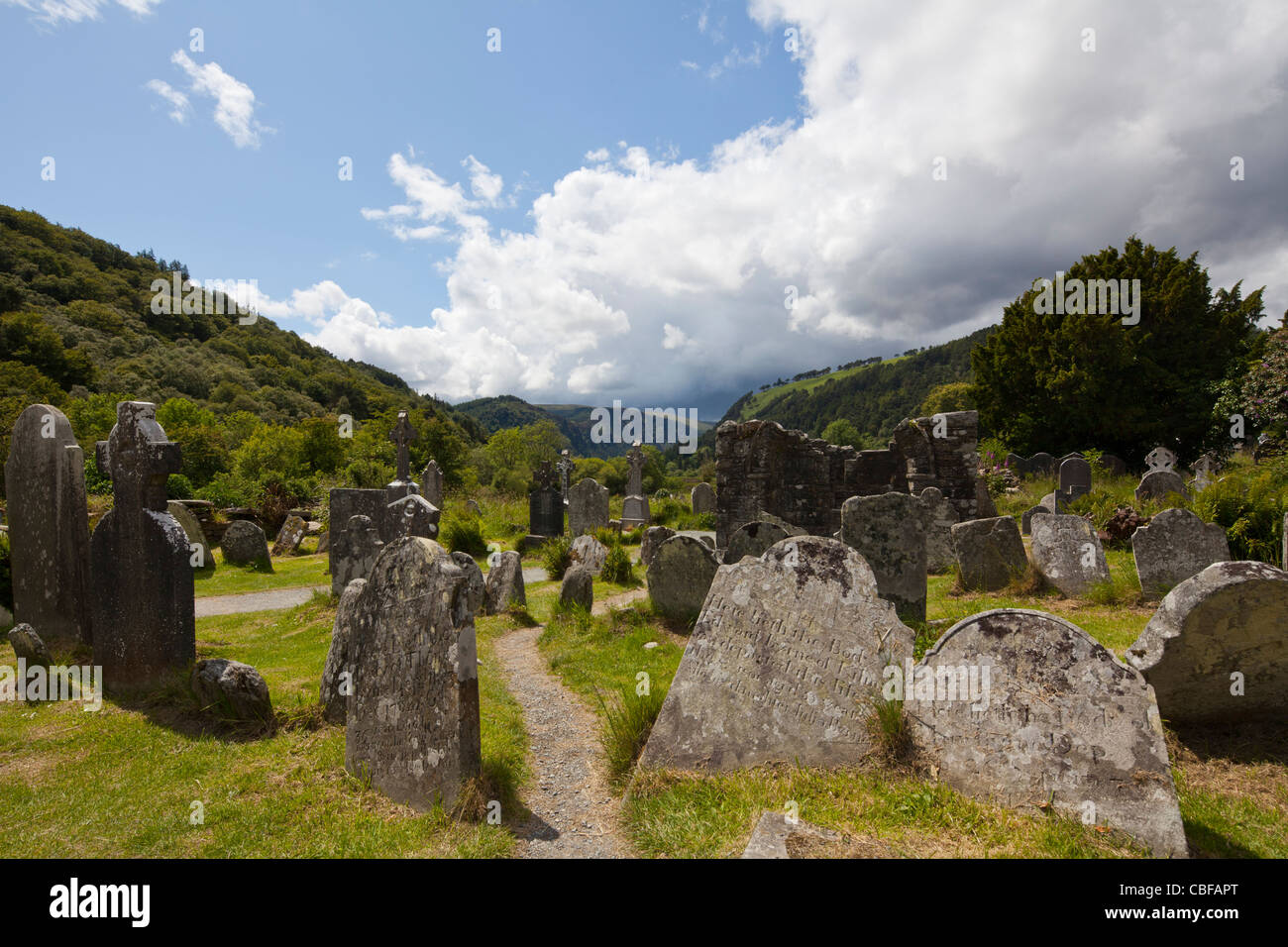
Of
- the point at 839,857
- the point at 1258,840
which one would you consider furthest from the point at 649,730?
the point at 1258,840

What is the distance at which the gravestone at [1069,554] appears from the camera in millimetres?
8938

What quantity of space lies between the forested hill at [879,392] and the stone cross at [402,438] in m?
58.0

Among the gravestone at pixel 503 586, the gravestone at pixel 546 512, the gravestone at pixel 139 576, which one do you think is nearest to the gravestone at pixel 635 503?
the gravestone at pixel 546 512

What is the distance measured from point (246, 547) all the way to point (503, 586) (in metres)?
9.61

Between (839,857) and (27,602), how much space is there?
31.3ft

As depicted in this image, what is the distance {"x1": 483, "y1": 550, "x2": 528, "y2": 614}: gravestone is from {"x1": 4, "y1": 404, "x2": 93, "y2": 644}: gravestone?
5.17 metres

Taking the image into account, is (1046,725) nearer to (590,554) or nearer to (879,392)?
(590,554)

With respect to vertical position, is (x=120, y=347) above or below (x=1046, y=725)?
above

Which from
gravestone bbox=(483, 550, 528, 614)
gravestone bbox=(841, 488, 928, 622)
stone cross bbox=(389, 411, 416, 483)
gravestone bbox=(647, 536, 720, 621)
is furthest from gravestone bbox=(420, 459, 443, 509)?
gravestone bbox=(841, 488, 928, 622)

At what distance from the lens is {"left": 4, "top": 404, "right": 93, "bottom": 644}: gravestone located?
7.15m

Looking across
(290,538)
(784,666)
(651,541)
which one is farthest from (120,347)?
(784,666)

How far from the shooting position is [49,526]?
23.7 ft

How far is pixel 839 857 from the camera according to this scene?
2822 mm
